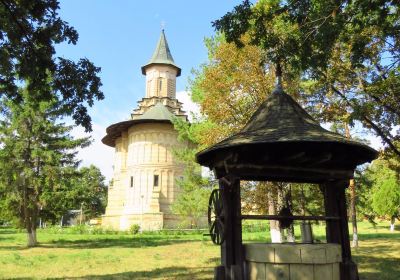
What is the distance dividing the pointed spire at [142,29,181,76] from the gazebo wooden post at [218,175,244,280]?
1843 inches

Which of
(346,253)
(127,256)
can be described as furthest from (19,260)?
(346,253)

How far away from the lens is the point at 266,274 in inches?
253

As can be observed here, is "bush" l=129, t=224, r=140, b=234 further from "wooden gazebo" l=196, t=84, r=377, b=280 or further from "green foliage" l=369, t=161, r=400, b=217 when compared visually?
"wooden gazebo" l=196, t=84, r=377, b=280

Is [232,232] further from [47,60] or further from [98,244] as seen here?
[98,244]

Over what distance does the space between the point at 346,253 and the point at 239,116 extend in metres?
11.0

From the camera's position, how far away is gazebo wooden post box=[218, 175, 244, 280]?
659 cm

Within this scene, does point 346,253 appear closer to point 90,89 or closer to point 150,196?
point 90,89

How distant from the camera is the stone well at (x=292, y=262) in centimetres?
634

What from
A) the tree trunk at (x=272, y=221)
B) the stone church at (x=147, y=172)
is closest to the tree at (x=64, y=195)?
the tree trunk at (x=272, y=221)

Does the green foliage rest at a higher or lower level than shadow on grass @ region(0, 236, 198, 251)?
higher

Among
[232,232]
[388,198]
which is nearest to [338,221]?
[232,232]

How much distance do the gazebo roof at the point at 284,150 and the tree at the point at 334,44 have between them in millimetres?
1996

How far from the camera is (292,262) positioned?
634 centimetres

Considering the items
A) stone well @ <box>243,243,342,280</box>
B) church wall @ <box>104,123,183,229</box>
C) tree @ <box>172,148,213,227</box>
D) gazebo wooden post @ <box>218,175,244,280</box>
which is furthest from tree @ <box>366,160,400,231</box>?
gazebo wooden post @ <box>218,175,244,280</box>
